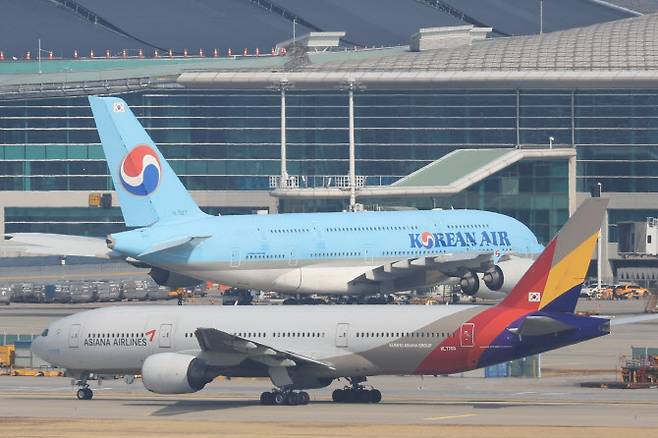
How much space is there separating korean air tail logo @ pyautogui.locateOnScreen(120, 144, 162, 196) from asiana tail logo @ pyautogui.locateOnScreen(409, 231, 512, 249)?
1574cm

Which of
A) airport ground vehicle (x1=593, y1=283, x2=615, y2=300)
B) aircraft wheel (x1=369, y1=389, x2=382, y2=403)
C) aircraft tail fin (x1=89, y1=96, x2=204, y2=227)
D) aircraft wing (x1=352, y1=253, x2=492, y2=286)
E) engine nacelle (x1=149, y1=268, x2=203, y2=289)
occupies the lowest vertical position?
aircraft wheel (x1=369, y1=389, x2=382, y2=403)

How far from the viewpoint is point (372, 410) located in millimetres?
54969

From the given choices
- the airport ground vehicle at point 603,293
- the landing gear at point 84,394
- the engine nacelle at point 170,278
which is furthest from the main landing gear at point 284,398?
the airport ground vehicle at point 603,293

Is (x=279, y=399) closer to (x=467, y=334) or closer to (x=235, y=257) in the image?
(x=467, y=334)

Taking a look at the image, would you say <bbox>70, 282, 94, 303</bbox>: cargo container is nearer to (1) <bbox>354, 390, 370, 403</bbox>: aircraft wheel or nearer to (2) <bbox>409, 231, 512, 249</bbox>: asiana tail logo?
(2) <bbox>409, 231, 512, 249</bbox>: asiana tail logo

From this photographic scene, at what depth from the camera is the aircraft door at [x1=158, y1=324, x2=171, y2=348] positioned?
58938mm

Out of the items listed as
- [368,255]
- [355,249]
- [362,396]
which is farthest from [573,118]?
[362,396]

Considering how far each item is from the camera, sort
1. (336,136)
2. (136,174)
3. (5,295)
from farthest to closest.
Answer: (336,136), (5,295), (136,174)

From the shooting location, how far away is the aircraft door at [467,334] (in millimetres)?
55031

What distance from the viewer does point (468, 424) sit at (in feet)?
164

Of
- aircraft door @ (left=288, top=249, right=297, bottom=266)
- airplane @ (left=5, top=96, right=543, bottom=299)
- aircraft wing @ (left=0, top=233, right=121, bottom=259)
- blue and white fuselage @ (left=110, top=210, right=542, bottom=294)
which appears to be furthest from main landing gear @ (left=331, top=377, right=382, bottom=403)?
aircraft wing @ (left=0, top=233, right=121, bottom=259)

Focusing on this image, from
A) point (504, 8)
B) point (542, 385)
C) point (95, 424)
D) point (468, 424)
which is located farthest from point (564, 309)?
point (504, 8)

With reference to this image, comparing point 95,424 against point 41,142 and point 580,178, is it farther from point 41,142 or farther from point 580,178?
point 41,142

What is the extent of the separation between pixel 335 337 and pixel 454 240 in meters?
42.9
